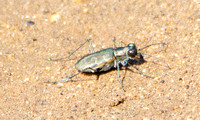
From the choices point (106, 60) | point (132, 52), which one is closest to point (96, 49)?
point (106, 60)

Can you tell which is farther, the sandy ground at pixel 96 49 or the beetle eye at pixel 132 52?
the beetle eye at pixel 132 52

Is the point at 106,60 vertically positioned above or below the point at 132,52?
below

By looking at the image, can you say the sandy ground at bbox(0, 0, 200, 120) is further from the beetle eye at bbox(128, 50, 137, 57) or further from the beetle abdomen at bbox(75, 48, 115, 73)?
the beetle eye at bbox(128, 50, 137, 57)

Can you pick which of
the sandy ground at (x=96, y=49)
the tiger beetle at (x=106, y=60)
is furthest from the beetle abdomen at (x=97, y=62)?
the sandy ground at (x=96, y=49)

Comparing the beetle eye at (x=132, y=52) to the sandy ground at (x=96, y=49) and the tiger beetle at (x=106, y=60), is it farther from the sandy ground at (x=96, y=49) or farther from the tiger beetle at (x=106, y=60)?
the sandy ground at (x=96, y=49)

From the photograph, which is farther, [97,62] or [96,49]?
[96,49]

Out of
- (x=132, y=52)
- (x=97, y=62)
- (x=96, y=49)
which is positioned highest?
(x=96, y=49)

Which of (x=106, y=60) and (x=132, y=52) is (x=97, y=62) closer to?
(x=106, y=60)

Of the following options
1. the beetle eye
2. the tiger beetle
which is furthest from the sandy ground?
the beetle eye

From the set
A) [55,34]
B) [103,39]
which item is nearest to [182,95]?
[103,39]
